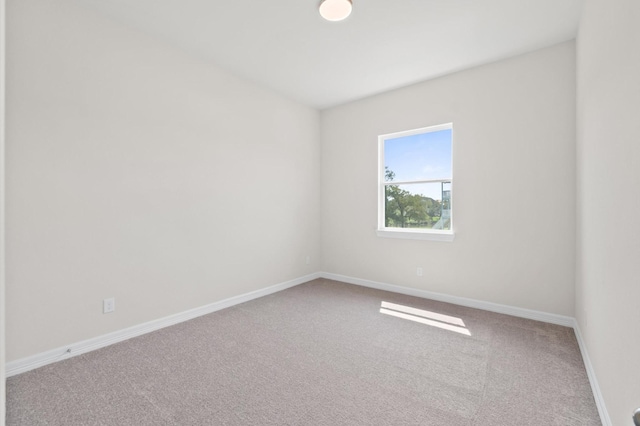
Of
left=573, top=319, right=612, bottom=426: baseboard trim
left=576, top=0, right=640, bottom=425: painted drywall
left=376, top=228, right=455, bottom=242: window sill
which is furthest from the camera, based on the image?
left=376, top=228, right=455, bottom=242: window sill

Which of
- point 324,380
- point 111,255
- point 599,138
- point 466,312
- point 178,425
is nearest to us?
point 178,425

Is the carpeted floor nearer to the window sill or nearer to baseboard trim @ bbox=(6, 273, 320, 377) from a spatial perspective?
baseboard trim @ bbox=(6, 273, 320, 377)

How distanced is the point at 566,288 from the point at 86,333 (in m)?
4.42

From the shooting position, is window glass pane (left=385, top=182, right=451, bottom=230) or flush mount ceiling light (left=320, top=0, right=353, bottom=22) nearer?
flush mount ceiling light (left=320, top=0, right=353, bottom=22)

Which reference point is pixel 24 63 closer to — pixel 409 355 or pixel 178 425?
pixel 178 425

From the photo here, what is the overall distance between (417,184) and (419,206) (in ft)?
0.99

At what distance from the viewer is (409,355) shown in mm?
2354

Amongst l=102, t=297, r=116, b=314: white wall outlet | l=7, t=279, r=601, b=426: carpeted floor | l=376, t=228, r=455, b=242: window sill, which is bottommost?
l=7, t=279, r=601, b=426: carpeted floor

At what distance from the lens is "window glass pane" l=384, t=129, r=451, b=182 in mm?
3693

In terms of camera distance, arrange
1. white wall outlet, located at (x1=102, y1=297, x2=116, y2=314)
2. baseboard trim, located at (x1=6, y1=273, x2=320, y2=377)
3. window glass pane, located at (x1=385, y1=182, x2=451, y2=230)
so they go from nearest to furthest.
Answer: baseboard trim, located at (x1=6, y1=273, x2=320, y2=377) → white wall outlet, located at (x1=102, y1=297, x2=116, y2=314) → window glass pane, located at (x1=385, y1=182, x2=451, y2=230)

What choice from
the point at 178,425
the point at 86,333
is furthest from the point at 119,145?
the point at 178,425

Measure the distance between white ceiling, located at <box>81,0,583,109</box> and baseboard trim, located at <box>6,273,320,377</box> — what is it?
2755mm

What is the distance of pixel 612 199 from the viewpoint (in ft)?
5.10

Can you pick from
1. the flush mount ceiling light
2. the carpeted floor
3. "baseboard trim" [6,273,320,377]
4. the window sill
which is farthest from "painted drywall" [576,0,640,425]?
"baseboard trim" [6,273,320,377]
